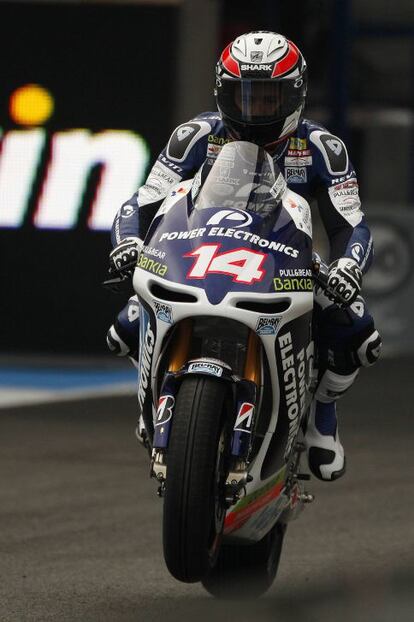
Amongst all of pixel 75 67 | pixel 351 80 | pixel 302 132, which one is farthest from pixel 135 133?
pixel 351 80

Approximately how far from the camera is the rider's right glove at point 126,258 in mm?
6105

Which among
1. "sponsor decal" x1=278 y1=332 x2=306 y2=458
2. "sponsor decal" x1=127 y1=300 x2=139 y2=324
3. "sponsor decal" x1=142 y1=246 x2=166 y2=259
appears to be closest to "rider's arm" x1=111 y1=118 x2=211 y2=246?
"sponsor decal" x1=127 y1=300 x2=139 y2=324

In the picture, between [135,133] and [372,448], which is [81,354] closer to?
[135,133]

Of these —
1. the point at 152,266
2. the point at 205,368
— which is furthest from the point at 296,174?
the point at 205,368

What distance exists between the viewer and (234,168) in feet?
19.5

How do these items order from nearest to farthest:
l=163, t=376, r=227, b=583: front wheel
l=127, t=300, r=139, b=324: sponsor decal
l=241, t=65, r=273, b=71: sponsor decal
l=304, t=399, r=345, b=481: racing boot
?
l=163, t=376, r=227, b=583: front wheel < l=241, t=65, r=273, b=71: sponsor decal < l=127, t=300, r=139, b=324: sponsor decal < l=304, t=399, r=345, b=481: racing boot

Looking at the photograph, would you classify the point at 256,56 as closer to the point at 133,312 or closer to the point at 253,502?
the point at 133,312

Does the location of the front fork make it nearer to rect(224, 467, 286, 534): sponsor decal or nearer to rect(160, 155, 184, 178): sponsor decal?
rect(224, 467, 286, 534): sponsor decal

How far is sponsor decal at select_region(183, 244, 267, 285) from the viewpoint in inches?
221

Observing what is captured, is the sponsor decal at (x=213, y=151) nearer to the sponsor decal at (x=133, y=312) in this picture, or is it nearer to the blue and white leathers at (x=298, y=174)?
the blue and white leathers at (x=298, y=174)

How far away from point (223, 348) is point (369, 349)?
1000 mm

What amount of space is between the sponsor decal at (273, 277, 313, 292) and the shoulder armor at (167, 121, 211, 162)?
3.09 ft

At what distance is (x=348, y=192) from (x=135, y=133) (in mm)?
7666

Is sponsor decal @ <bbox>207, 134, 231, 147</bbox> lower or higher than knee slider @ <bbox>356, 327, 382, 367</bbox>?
higher
